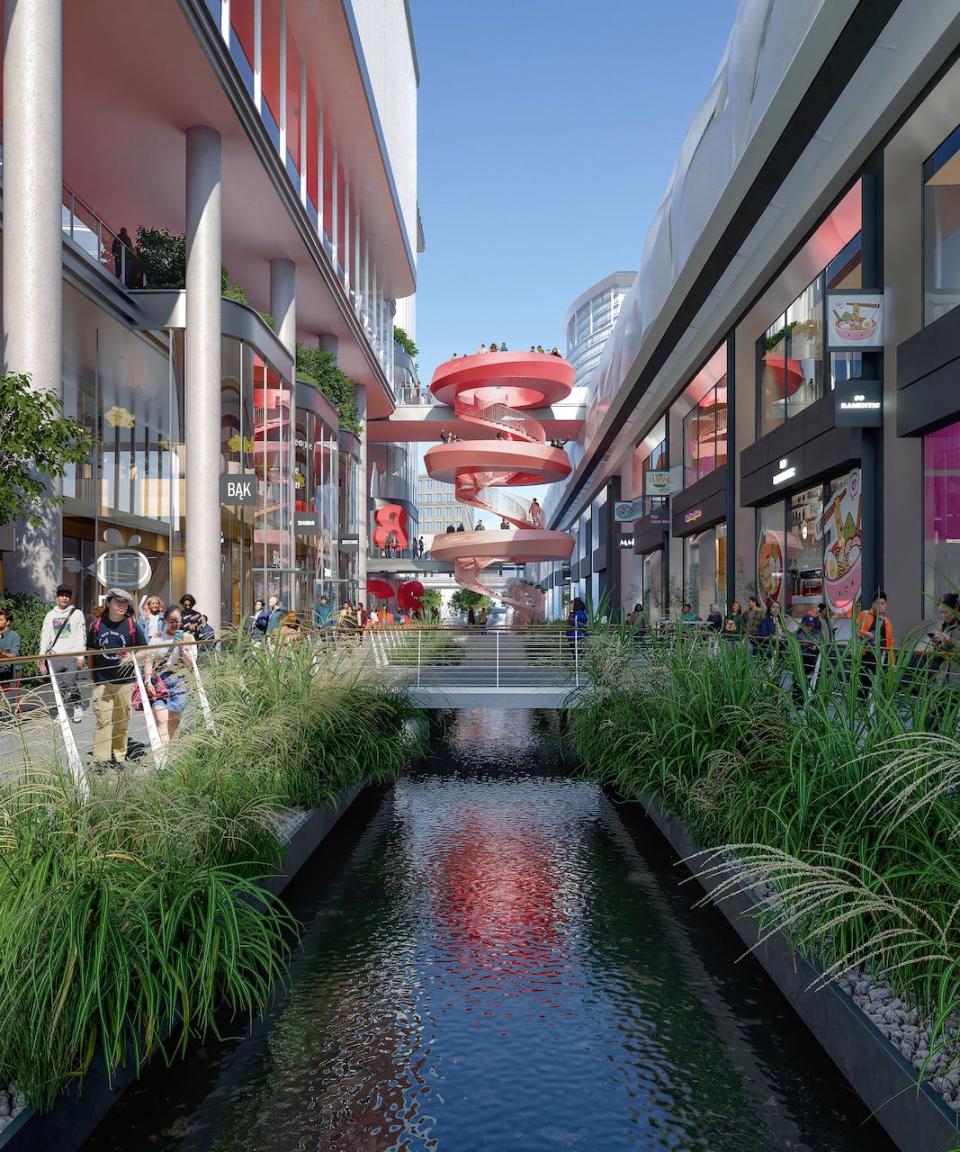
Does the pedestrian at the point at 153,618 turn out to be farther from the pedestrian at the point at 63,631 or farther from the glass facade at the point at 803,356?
the glass facade at the point at 803,356

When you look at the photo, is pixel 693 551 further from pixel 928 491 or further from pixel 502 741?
pixel 928 491

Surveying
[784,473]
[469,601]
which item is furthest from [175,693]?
[469,601]

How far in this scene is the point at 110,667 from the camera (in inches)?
281

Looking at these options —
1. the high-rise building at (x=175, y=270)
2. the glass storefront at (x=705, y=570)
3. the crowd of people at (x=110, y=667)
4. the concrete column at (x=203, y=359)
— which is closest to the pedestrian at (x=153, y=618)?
the crowd of people at (x=110, y=667)

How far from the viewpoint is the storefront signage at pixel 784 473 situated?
61.9 ft

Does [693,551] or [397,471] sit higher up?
[397,471]

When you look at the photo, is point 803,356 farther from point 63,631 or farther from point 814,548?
point 63,631

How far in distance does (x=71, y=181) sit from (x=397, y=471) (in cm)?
3328

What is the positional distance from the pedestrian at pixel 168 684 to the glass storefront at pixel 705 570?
56.4ft

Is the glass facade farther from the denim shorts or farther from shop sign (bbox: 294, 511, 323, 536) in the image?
shop sign (bbox: 294, 511, 323, 536)

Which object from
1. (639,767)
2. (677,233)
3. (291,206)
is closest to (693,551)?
(677,233)

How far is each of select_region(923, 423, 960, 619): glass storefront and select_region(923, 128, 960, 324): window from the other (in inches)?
61.3

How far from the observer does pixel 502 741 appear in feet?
56.3

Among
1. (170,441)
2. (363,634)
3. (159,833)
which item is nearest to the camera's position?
(159,833)
